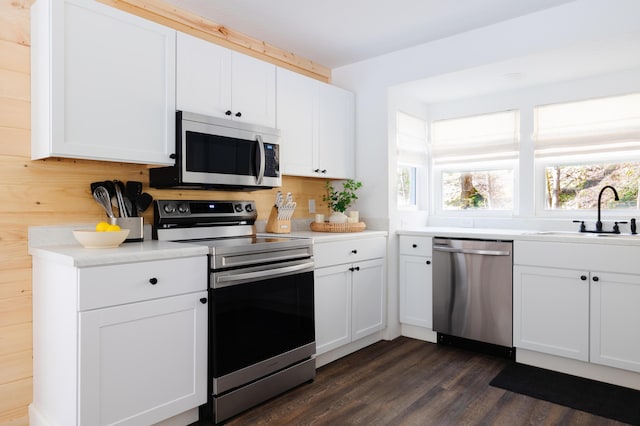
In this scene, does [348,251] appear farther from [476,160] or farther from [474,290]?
[476,160]

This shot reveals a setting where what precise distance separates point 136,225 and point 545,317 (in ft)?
8.75

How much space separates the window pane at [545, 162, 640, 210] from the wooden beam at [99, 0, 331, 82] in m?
2.23

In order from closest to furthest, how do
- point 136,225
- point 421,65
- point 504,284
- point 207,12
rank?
point 136,225, point 207,12, point 504,284, point 421,65

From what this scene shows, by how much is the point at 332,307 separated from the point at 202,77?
68.1 inches

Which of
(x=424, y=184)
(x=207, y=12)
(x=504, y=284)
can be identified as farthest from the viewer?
(x=424, y=184)

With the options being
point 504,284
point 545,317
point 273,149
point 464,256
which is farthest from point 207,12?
point 545,317

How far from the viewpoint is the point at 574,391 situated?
2547 millimetres

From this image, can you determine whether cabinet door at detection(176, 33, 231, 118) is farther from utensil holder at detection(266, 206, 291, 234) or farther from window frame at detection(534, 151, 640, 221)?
window frame at detection(534, 151, 640, 221)

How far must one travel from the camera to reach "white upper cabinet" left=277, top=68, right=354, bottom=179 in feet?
Answer: 10.3

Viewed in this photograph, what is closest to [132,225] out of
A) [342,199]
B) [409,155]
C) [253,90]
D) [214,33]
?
[253,90]

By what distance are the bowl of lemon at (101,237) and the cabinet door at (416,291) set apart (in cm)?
228

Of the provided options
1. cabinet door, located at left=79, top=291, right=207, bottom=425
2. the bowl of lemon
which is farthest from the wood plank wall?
cabinet door, located at left=79, top=291, right=207, bottom=425

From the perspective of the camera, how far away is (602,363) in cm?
264

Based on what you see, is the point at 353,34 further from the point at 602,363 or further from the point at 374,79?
the point at 602,363
